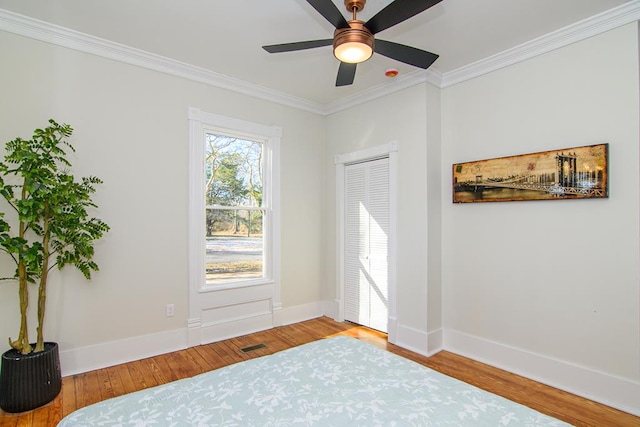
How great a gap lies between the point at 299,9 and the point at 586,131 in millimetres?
2332

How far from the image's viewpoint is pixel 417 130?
3439mm

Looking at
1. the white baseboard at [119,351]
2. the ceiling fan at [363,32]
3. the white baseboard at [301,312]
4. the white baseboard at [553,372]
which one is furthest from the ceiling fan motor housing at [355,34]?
the white baseboard at [301,312]

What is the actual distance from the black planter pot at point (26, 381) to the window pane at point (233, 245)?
4.92 ft

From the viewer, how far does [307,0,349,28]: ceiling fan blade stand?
1.73m

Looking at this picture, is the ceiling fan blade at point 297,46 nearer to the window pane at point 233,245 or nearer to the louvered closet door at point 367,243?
the louvered closet door at point 367,243

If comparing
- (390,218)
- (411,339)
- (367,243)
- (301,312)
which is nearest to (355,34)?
(390,218)

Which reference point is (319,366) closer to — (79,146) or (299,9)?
(299,9)

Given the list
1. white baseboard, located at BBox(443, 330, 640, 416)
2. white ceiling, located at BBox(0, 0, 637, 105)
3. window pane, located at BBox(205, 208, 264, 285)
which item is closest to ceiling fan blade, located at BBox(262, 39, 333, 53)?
white ceiling, located at BBox(0, 0, 637, 105)

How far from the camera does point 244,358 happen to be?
321 centimetres

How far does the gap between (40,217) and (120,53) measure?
1558 mm

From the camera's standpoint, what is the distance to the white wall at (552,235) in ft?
7.95

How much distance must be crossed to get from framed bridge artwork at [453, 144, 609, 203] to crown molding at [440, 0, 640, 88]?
842 mm

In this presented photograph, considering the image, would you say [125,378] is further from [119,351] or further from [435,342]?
[435,342]

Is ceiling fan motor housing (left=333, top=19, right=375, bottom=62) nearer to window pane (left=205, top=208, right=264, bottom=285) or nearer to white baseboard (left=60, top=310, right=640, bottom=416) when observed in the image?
window pane (left=205, top=208, right=264, bottom=285)
